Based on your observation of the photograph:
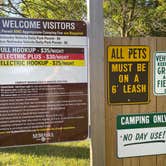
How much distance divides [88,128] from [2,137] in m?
0.82

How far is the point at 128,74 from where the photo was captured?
4.48 m

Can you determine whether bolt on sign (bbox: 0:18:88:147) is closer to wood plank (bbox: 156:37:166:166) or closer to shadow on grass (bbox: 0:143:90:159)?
wood plank (bbox: 156:37:166:166)

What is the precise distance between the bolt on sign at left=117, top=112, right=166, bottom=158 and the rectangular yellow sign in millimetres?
559

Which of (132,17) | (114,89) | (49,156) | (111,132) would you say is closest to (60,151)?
(49,156)

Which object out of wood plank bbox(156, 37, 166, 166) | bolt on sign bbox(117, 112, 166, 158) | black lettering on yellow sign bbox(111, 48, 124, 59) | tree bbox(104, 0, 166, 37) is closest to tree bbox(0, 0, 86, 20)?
tree bbox(104, 0, 166, 37)

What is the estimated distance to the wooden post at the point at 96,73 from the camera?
14.2 feet

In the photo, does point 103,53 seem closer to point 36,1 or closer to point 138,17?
point 36,1

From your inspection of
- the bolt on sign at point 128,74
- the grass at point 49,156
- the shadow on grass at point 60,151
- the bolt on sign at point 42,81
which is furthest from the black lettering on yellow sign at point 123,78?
the shadow on grass at point 60,151

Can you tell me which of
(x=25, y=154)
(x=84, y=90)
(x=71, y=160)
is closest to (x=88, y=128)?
(x=84, y=90)

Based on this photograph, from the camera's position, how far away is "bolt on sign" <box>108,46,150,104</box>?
4445 mm

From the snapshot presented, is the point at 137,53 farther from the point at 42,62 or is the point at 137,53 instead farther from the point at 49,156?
the point at 49,156

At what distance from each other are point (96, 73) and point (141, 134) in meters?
0.79

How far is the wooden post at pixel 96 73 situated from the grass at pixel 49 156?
2.48m

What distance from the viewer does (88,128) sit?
4352 mm
